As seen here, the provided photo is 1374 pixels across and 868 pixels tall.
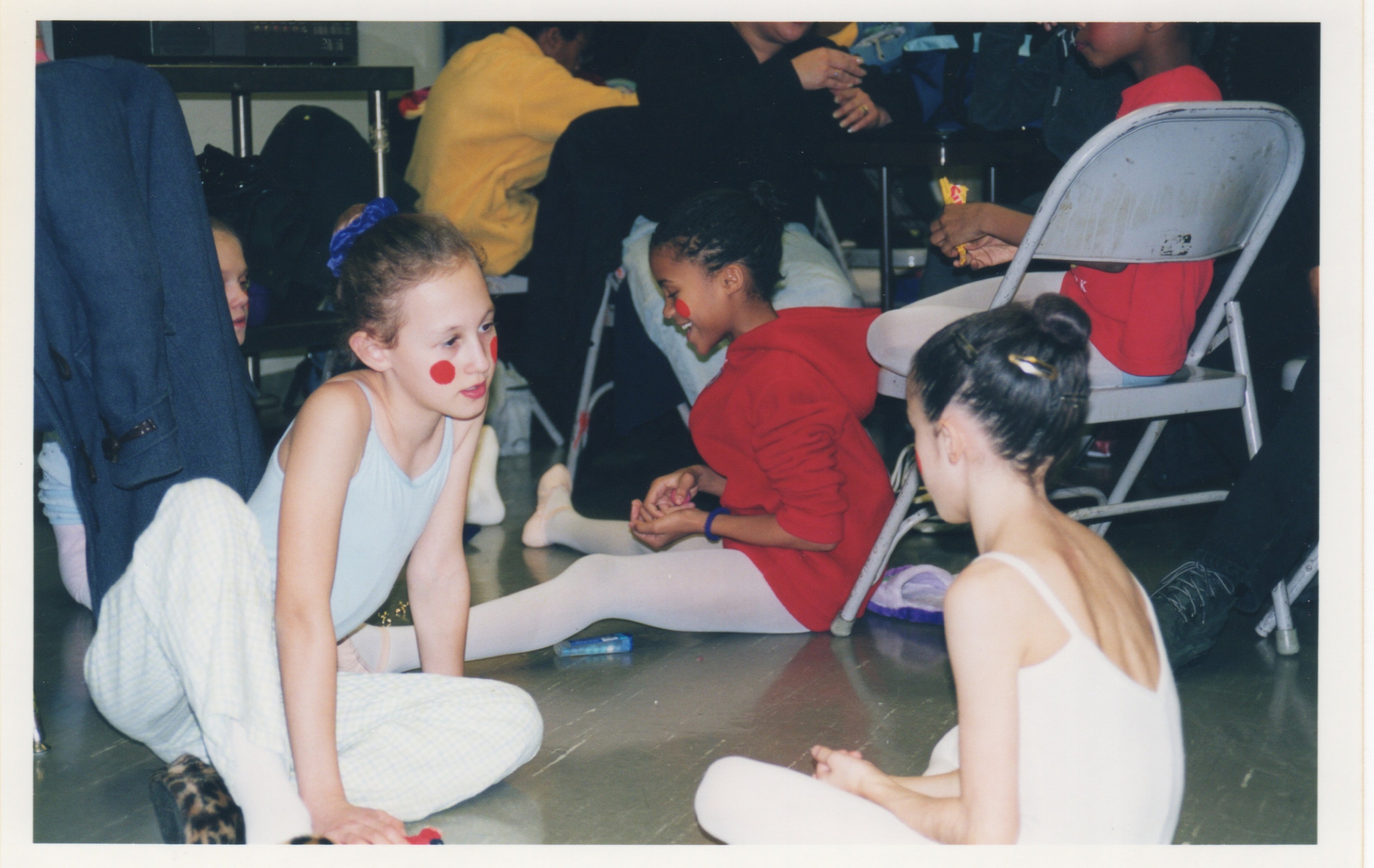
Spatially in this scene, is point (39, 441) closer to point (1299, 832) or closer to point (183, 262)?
point (183, 262)

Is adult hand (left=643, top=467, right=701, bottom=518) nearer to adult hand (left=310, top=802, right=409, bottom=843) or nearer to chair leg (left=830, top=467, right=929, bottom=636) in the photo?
chair leg (left=830, top=467, right=929, bottom=636)

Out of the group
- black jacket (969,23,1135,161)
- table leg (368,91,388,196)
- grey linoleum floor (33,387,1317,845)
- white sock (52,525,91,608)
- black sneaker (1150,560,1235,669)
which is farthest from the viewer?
table leg (368,91,388,196)

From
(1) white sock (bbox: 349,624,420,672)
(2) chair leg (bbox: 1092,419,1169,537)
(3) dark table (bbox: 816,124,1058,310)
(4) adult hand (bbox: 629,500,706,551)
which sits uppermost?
(3) dark table (bbox: 816,124,1058,310)

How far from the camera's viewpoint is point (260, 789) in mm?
1196

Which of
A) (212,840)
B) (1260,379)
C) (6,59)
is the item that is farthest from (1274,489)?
(6,59)

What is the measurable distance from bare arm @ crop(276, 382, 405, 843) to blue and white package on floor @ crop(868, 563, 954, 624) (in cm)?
106

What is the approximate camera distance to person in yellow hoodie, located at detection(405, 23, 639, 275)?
3.01m

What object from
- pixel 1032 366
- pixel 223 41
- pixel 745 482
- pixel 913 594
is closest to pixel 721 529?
pixel 745 482

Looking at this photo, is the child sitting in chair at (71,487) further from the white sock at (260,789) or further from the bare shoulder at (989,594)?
the bare shoulder at (989,594)

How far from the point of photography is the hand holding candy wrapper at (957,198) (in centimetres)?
203

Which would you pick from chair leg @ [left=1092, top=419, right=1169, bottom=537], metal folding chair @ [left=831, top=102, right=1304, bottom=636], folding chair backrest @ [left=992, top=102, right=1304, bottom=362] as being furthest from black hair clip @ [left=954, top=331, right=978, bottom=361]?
chair leg @ [left=1092, top=419, right=1169, bottom=537]

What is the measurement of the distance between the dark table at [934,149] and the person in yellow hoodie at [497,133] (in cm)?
74

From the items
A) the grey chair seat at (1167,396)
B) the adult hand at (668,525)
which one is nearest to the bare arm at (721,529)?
the adult hand at (668,525)

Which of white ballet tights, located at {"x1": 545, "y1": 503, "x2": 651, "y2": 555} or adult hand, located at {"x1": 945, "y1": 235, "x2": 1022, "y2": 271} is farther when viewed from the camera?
white ballet tights, located at {"x1": 545, "y1": 503, "x2": 651, "y2": 555}
